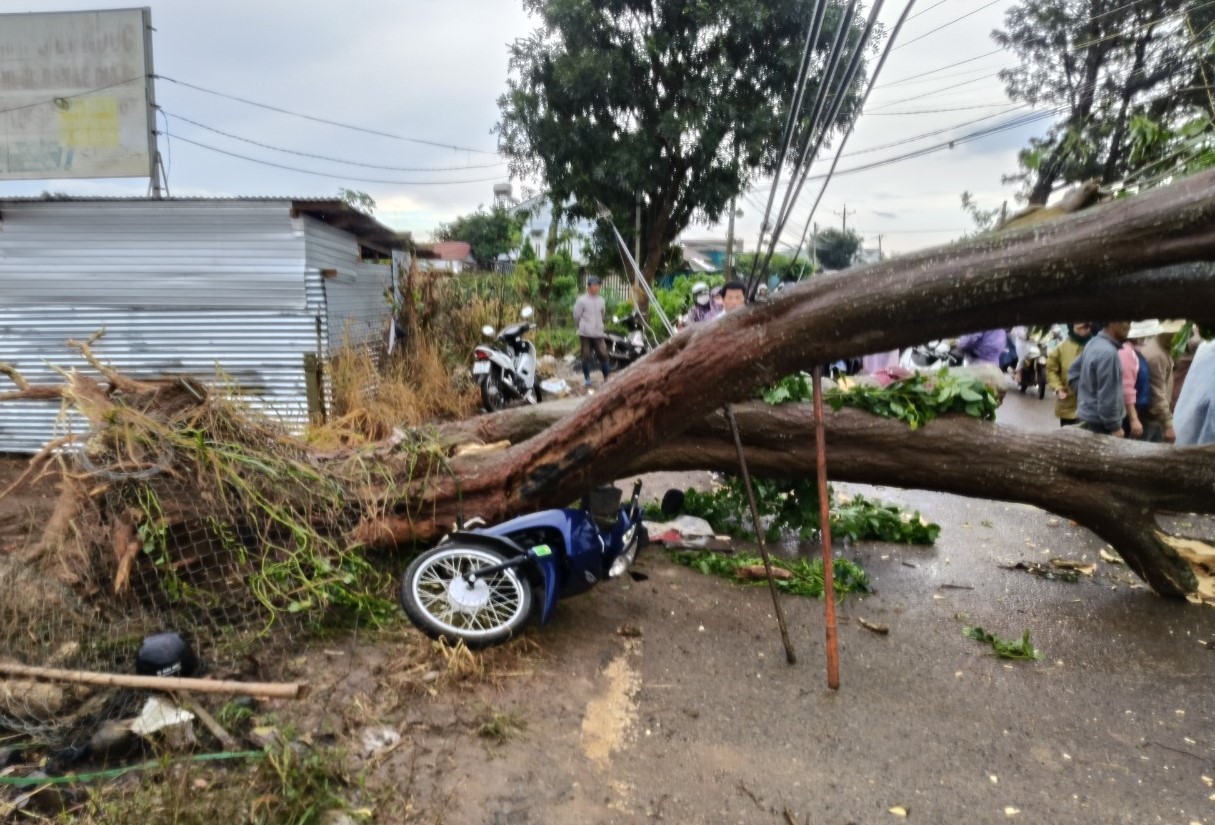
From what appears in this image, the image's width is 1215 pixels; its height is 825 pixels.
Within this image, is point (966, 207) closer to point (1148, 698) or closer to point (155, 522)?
point (1148, 698)

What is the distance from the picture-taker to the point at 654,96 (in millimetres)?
19547

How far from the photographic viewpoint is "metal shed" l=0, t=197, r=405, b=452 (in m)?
8.72

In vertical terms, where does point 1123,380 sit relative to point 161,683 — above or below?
above

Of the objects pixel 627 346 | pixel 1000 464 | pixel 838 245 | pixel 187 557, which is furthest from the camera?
pixel 838 245

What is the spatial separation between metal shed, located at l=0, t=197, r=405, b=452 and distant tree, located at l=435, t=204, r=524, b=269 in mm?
24762

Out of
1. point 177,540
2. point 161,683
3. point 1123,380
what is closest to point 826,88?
point 161,683

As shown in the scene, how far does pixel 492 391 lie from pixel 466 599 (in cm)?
654

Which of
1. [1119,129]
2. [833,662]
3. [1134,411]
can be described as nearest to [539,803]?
[833,662]

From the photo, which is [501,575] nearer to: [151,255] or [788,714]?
[788,714]

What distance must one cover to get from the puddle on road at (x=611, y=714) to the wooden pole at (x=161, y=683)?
1302mm

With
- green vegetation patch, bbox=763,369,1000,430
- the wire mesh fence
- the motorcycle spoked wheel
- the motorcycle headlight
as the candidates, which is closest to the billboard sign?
the wire mesh fence

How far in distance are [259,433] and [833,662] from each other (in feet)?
12.0

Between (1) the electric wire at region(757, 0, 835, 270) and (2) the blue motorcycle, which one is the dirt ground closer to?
(2) the blue motorcycle

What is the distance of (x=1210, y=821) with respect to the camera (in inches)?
121
